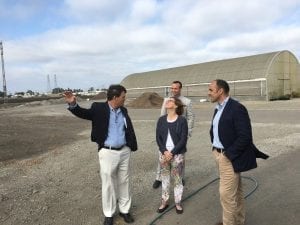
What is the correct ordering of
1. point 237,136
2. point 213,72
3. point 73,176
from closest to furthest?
point 237,136
point 73,176
point 213,72

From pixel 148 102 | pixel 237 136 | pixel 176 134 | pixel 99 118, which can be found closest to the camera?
pixel 237 136

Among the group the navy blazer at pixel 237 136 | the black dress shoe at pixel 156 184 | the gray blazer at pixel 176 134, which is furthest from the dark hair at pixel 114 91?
the black dress shoe at pixel 156 184

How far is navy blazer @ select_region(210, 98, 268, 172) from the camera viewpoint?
4637mm

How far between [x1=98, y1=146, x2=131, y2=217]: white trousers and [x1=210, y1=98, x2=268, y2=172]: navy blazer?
149 centimetres

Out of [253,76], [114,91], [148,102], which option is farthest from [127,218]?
[253,76]

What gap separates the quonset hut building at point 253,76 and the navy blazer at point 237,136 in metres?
35.6

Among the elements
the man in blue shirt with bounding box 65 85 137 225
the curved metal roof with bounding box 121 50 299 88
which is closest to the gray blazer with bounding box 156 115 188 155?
the man in blue shirt with bounding box 65 85 137 225

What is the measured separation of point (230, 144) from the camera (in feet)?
15.6

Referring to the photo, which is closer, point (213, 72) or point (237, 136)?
point (237, 136)

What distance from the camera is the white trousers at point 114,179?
547cm

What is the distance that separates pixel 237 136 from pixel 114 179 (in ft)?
6.21

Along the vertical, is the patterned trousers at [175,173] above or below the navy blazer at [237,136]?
below

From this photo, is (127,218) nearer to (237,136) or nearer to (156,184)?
(156,184)

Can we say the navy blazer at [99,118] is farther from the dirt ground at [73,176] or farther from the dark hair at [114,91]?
the dirt ground at [73,176]
